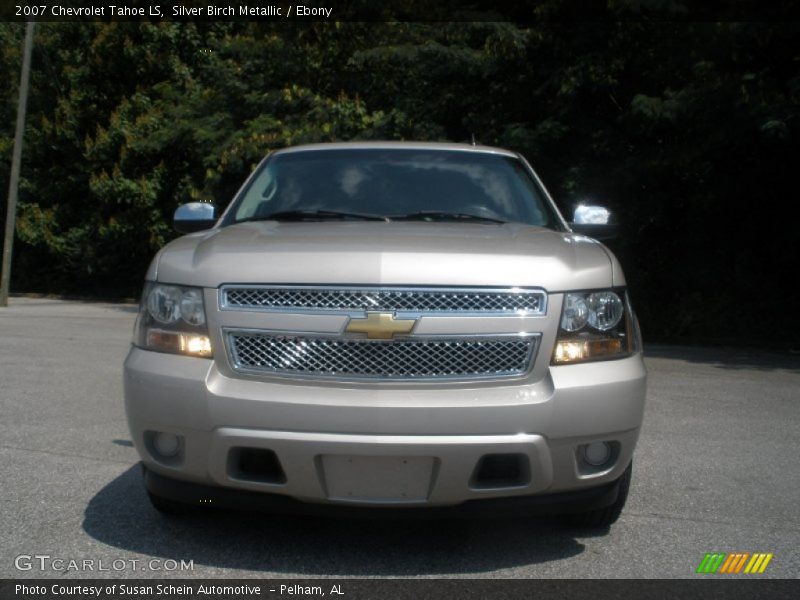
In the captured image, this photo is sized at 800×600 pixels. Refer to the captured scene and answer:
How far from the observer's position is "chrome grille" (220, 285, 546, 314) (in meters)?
3.58

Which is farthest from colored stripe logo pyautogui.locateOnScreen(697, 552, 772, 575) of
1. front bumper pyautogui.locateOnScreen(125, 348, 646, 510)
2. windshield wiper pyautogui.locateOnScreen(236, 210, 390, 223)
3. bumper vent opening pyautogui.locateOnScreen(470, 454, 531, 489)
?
windshield wiper pyautogui.locateOnScreen(236, 210, 390, 223)

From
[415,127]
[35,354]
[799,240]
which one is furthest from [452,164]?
[415,127]

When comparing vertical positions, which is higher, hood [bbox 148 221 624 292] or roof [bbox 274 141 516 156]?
roof [bbox 274 141 516 156]

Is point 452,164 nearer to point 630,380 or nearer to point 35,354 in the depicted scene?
point 630,380

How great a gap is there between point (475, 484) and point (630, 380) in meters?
0.73

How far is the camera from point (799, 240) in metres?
14.8

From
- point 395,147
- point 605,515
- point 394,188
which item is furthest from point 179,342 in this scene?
point 395,147

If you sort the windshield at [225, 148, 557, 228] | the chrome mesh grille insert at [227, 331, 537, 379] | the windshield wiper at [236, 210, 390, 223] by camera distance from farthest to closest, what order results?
the windshield at [225, 148, 557, 228] < the windshield wiper at [236, 210, 390, 223] < the chrome mesh grille insert at [227, 331, 537, 379]

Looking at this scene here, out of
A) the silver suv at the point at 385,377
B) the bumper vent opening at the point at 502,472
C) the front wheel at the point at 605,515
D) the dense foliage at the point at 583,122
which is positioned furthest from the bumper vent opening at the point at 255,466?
the dense foliage at the point at 583,122

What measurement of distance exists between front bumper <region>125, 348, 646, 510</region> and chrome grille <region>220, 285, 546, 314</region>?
0.27 m

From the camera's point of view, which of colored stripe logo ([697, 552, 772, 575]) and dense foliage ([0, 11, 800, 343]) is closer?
colored stripe logo ([697, 552, 772, 575])

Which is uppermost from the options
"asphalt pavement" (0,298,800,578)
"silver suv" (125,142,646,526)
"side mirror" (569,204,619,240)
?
"side mirror" (569,204,619,240)

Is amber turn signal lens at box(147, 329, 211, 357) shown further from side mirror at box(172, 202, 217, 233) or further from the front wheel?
the front wheel

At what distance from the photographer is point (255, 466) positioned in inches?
142
